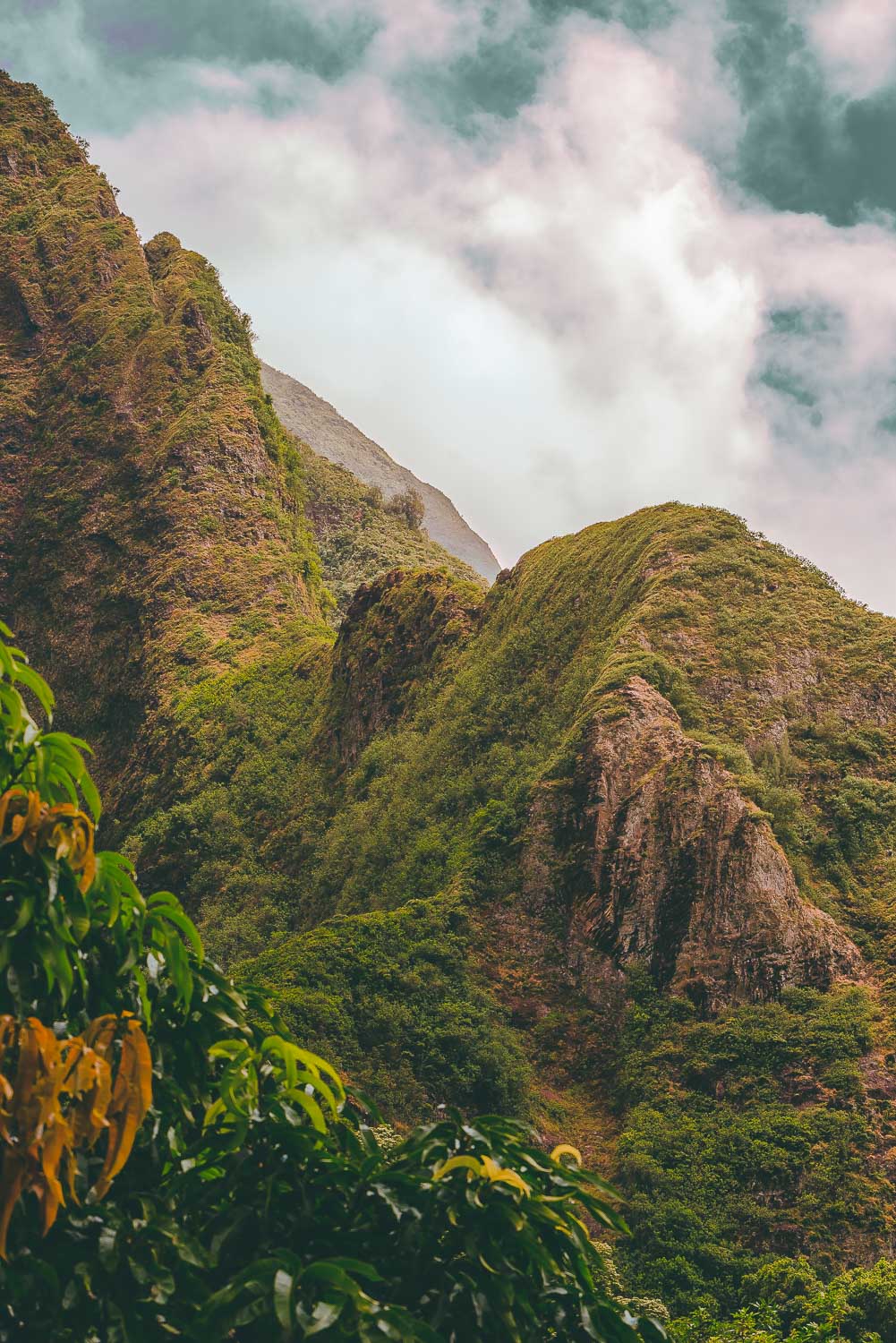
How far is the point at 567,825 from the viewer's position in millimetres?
20875

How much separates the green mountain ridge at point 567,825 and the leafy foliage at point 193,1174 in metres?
12.5

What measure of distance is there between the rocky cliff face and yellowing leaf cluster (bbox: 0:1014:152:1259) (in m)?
83.5

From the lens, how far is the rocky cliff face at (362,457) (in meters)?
87.6

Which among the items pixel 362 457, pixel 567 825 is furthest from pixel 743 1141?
pixel 362 457

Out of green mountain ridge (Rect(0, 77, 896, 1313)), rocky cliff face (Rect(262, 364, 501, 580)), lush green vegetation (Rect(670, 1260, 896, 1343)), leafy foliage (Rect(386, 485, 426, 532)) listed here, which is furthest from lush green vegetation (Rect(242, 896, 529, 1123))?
rocky cliff face (Rect(262, 364, 501, 580))

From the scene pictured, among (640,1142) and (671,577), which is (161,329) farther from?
(640,1142)

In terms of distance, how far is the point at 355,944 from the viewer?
65.2 ft

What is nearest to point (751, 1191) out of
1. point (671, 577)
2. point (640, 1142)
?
point (640, 1142)

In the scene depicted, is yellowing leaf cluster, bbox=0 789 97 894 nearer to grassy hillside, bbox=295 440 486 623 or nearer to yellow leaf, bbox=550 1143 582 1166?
yellow leaf, bbox=550 1143 582 1166

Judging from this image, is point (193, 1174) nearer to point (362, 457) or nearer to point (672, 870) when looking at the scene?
point (672, 870)

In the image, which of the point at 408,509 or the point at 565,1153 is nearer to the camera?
the point at 565,1153

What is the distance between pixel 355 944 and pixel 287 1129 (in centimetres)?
1754

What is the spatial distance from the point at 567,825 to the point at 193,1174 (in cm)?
1838

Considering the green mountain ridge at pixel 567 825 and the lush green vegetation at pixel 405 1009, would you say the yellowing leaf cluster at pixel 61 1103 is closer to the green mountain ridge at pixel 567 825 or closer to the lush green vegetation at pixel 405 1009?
the green mountain ridge at pixel 567 825
